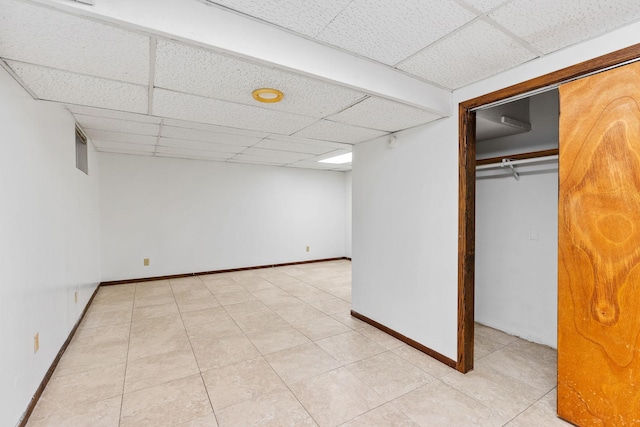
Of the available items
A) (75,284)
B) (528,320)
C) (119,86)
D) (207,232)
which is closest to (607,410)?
(528,320)

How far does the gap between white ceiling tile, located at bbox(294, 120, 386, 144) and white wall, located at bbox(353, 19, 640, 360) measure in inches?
7.2

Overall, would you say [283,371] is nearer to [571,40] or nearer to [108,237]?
[571,40]

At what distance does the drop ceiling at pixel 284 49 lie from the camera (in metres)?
1.35

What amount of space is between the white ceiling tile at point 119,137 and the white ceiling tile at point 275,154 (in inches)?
52.0

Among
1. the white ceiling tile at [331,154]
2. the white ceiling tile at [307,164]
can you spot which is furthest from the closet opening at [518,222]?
the white ceiling tile at [307,164]

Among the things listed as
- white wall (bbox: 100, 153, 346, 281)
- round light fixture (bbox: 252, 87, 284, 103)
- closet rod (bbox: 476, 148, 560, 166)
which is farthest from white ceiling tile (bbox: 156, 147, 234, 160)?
closet rod (bbox: 476, 148, 560, 166)

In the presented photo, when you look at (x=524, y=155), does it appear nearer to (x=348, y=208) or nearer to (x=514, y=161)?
(x=514, y=161)

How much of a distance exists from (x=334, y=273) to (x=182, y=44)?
16.5 ft

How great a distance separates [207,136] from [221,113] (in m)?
1.39

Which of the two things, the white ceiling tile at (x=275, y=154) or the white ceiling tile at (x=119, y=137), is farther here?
the white ceiling tile at (x=275, y=154)

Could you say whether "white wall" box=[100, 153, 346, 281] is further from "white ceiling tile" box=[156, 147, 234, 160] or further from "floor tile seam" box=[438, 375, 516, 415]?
"floor tile seam" box=[438, 375, 516, 415]

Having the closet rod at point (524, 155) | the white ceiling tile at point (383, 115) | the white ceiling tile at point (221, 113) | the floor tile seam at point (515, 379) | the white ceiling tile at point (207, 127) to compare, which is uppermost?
the white ceiling tile at point (207, 127)

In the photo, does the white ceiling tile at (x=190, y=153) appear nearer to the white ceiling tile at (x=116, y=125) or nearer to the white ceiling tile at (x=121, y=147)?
the white ceiling tile at (x=121, y=147)

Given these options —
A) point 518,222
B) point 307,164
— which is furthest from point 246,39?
point 307,164
